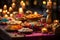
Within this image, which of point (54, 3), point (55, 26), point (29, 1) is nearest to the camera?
point (55, 26)

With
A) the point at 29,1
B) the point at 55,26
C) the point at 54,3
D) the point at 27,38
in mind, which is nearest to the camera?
the point at 27,38

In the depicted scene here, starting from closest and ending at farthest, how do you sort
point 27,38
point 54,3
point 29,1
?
point 27,38, point 54,3, point 29,1

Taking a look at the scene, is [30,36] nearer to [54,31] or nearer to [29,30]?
[29,30]

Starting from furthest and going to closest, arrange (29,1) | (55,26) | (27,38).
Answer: (29,1), (55,26), (27,38)

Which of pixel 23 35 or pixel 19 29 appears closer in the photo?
pixel 23 35

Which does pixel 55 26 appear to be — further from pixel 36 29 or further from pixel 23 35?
pixel 23 35

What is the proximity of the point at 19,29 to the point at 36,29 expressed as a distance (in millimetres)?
301

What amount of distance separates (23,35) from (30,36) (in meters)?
0.11

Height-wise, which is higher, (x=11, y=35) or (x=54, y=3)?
(x=54, y=3)

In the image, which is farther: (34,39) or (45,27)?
(45,27)

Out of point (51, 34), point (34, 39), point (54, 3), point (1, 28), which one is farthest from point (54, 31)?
point (54, 3)

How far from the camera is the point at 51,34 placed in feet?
11.8

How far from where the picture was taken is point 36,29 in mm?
3904

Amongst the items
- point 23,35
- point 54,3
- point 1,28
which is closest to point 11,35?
point 23,35
